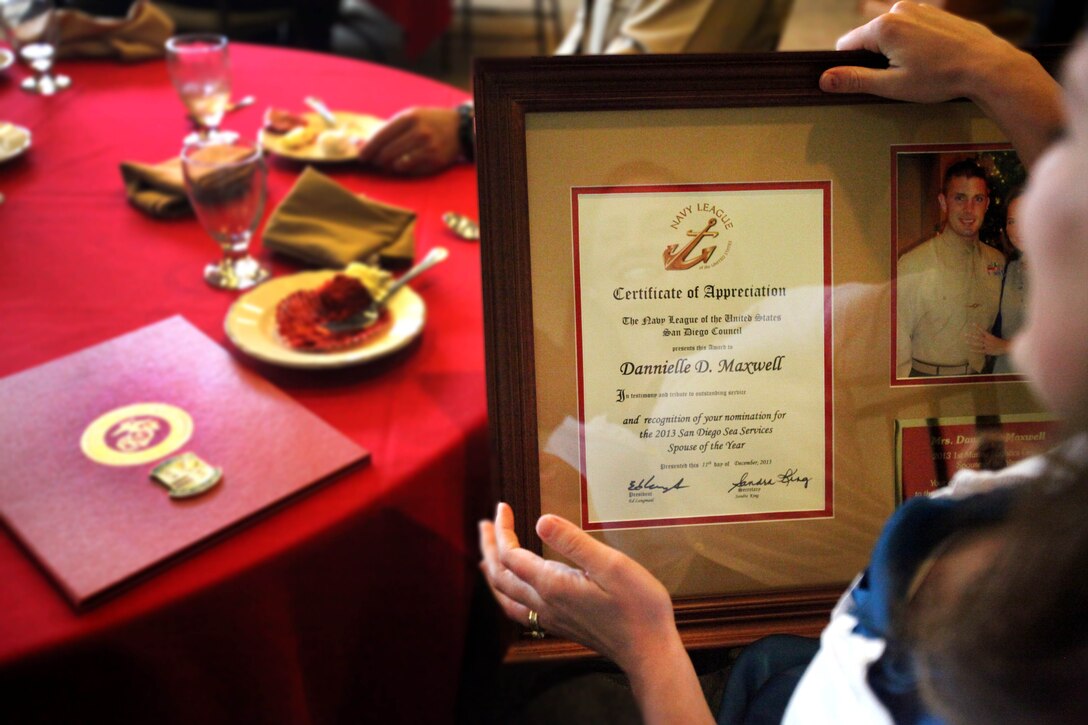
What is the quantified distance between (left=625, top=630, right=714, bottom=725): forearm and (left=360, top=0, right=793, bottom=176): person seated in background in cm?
101

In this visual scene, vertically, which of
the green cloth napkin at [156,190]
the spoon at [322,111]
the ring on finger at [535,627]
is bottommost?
the ring on finger at [535,627]

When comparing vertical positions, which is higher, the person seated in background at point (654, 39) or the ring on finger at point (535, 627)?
the person seated in background at point (654, 39)

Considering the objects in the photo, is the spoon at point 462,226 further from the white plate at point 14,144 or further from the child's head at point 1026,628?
the child's head at point 1026,628

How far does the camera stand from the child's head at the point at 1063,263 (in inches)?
15.2

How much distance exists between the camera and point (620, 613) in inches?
24.7

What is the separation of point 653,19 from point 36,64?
4.10 ft

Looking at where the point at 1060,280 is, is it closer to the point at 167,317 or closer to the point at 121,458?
the point at 121,458

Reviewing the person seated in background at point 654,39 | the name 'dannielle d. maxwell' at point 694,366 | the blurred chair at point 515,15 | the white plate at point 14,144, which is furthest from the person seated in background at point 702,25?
the blurred chair at point 515,15

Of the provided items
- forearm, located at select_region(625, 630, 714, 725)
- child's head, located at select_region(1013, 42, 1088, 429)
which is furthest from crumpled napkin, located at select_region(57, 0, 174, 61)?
child's head, located at select_region(1013, 42, 1088, 429)

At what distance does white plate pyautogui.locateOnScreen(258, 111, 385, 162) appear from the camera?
1443 millimetres

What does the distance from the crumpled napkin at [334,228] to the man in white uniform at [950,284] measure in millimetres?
673

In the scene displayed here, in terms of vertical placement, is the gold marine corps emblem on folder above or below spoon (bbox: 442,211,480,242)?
below

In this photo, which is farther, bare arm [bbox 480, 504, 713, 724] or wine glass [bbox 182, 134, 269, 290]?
wine glass [bbox 182, 134, 269, 290]

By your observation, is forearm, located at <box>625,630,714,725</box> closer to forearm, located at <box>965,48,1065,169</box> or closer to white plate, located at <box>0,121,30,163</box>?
forearm, located at <box>965,48,1065,169</box>
